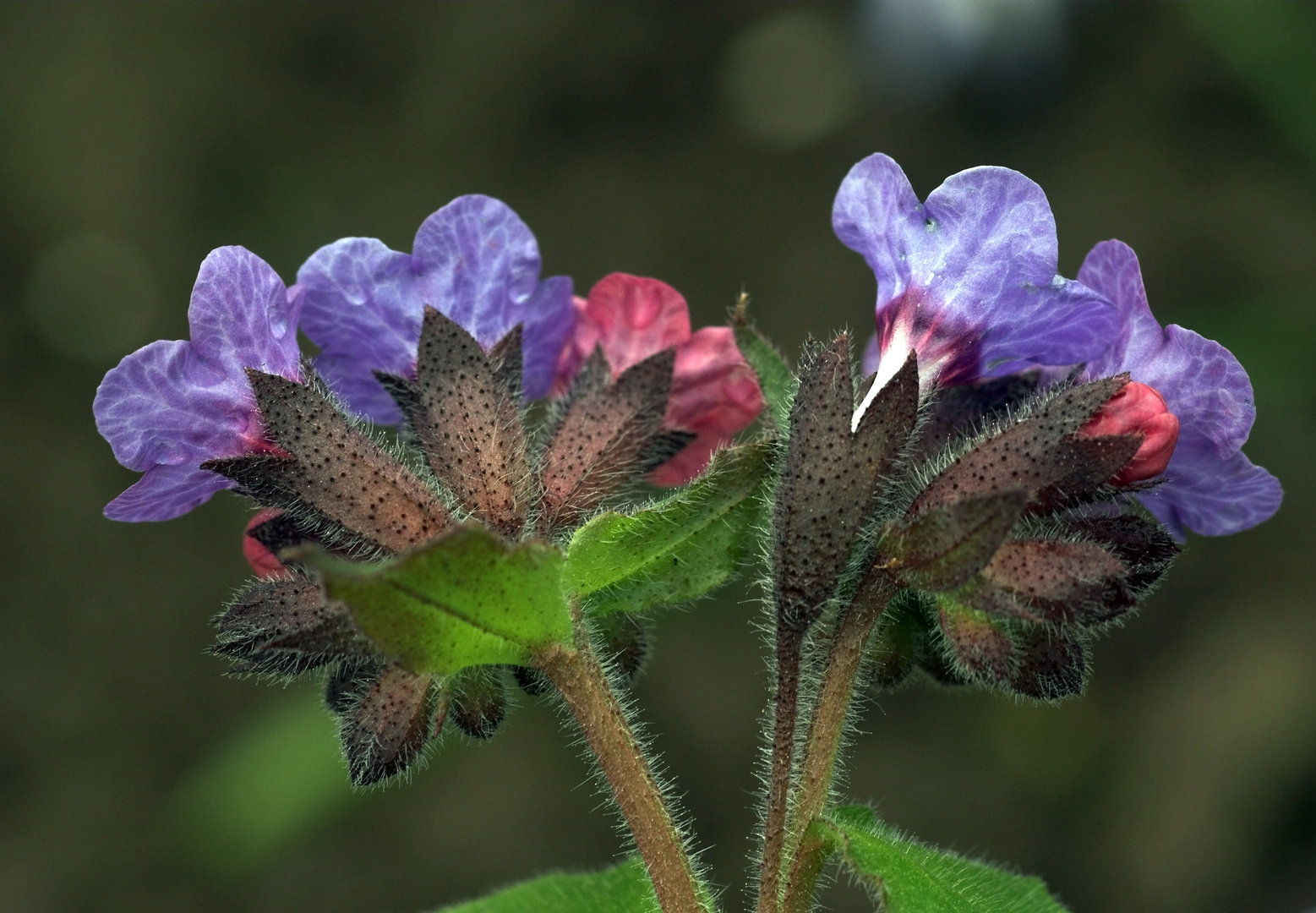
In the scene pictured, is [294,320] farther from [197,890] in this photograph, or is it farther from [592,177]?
[592,177]

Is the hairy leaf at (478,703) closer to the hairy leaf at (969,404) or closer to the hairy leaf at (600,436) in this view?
the hairy leaf at (600,436)

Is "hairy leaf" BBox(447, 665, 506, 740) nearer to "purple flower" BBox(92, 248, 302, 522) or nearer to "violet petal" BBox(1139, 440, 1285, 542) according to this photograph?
"purple flower" BBox(92, 248, 302, 522)

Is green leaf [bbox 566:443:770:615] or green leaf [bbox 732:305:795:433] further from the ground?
green leaf [bbox 732:305:795:433]

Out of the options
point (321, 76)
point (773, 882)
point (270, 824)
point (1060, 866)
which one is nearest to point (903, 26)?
point (321, 76)

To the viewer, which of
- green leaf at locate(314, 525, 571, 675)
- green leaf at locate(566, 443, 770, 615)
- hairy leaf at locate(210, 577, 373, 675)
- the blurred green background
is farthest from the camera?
the blurred green background

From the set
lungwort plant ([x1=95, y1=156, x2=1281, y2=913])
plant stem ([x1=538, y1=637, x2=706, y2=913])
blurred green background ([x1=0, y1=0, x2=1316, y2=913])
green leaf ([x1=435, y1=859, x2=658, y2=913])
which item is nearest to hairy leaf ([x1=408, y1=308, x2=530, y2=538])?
lungwort plant ([x1=95, y1=156, x2=1281, y2=913])

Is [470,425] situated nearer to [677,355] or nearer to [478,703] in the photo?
[478,703]

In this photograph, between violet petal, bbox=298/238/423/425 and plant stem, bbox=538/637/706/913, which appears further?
violet petal, bbox=298/238/423/425
